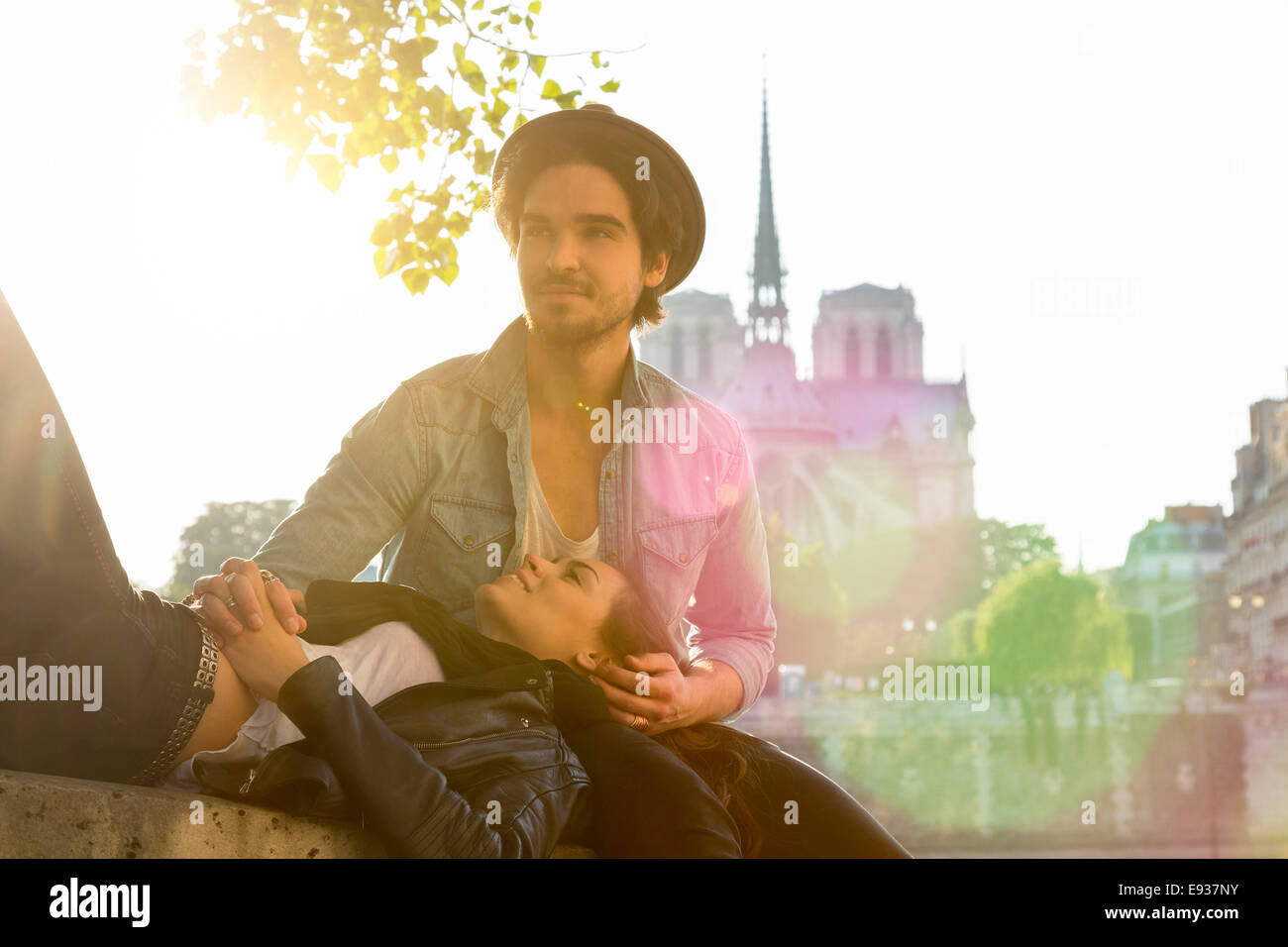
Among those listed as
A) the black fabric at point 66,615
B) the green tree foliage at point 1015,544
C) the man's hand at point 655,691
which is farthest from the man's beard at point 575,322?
the green tree foliage at point 1015,544

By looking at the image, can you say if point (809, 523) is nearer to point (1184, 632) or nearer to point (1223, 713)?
point (1184, 632)

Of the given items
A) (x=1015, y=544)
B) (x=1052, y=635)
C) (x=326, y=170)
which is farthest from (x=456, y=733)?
(x=1015, y=544)

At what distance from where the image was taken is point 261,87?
3805 mm

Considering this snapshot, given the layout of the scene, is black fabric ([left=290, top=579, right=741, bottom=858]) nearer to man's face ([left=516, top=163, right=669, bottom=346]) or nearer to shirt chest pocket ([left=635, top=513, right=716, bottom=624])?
shirt chest pocket ([left=635, top=513, right=716, bottom=624])

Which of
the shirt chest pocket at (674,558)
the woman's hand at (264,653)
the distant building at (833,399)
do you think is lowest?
the woman's hand at (264,653)

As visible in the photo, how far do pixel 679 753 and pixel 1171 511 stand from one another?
63.2m

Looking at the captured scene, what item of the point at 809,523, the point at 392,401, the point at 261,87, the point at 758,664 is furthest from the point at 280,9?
the point at 809,523

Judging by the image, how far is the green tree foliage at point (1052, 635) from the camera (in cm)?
3366

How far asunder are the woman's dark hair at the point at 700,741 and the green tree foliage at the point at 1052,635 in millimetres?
31960

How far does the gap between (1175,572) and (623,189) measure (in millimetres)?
60568

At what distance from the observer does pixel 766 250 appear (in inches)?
2296

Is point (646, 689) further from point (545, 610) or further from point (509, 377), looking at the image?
point (509, 377)

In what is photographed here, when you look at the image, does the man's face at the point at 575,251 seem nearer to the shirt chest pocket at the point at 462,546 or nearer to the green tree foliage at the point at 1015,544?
the shirt chest pocket at the point at 462,546

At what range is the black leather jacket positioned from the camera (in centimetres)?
178
